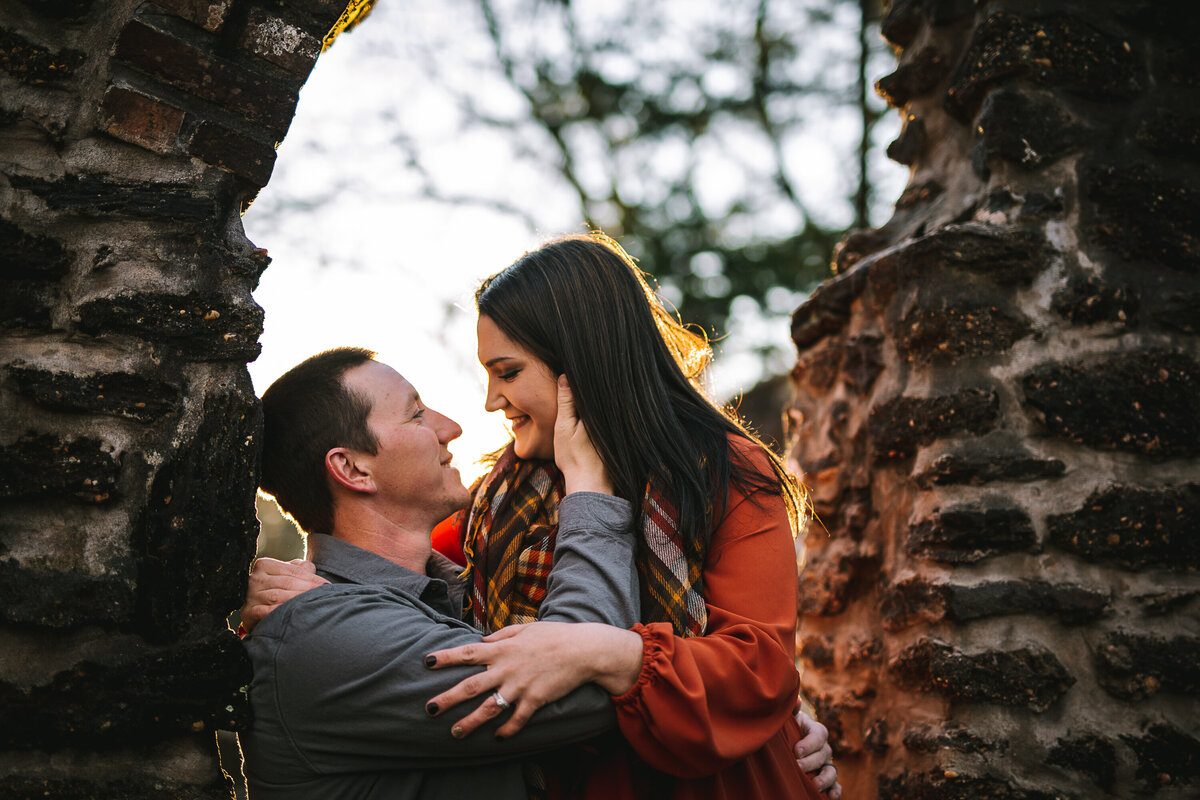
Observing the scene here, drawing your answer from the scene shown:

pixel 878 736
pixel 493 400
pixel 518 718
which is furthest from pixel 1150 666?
pixel 493 400

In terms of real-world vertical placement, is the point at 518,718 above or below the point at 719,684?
below

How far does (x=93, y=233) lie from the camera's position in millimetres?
1472

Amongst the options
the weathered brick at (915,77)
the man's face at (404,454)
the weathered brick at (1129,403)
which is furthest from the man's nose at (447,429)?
the weathered brick at (915,77)

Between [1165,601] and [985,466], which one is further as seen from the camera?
[985,466]

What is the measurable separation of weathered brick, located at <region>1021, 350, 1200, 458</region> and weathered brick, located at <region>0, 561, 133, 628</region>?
2115mm

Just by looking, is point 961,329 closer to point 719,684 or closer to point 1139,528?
point 1139,528

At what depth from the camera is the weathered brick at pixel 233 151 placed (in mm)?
1549

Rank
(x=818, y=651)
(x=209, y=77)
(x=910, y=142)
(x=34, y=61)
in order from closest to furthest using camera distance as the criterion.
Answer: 1. (x=34, y=61)
2. (x=209, y=77)
3. (x=818, y=651)
4. (x=910, y=142)

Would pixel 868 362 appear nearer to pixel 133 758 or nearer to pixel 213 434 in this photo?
pixel 213 434

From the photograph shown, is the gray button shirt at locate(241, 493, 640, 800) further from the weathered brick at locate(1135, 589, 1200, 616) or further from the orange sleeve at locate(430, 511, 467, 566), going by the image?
the weathered brick at locate(1135, 589, 1200, 616)

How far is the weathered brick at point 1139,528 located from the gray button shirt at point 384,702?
1197 millimetres

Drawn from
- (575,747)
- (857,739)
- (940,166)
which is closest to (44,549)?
(575,747)

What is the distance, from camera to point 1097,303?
7.48 ft

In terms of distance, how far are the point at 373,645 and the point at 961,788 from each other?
146cm
